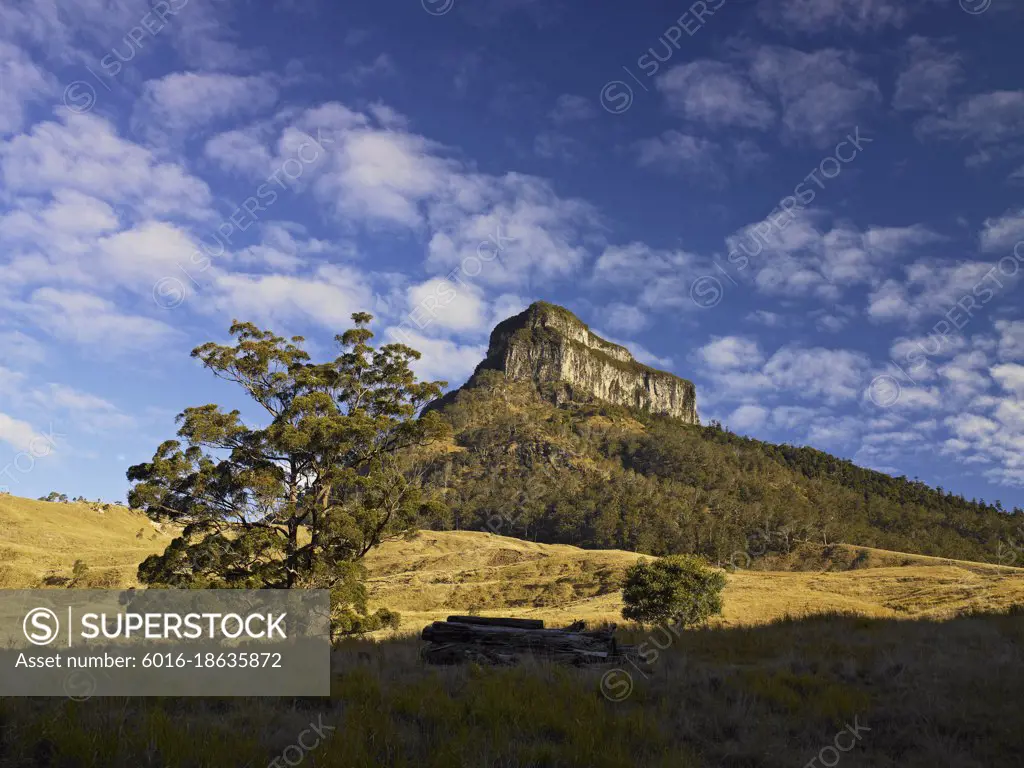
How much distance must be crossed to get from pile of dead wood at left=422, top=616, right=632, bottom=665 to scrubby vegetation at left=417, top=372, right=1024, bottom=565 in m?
90.9

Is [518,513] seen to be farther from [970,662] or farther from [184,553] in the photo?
[970,662]

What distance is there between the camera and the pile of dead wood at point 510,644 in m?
9.84

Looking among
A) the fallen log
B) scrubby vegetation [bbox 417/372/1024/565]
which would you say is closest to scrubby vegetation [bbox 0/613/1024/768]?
the fallen log

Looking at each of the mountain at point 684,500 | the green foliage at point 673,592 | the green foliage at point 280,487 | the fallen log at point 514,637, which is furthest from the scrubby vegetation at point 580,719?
the mountain at point 684,500

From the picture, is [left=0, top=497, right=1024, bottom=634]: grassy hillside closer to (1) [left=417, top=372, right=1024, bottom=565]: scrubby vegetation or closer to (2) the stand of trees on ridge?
(2) the stand of trees on ridge

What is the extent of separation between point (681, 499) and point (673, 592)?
106m

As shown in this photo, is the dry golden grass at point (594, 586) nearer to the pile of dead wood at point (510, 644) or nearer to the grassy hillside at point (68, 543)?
the pile of dead wood at point (510, 644)

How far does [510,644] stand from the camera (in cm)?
1046

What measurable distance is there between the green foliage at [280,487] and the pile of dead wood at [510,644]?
35.2ft

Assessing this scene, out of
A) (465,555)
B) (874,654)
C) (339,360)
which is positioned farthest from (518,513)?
(874,654)

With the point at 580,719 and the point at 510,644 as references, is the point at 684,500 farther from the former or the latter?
the point at 580,719

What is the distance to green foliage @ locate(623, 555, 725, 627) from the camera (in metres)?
35.7

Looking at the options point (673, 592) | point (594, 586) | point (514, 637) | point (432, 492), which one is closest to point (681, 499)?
point (594, 586)

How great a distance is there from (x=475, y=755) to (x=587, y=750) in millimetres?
953
